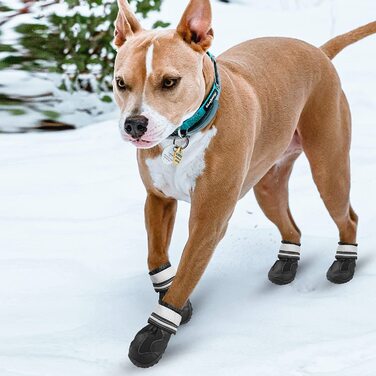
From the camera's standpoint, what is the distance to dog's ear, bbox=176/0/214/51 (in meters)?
2.29

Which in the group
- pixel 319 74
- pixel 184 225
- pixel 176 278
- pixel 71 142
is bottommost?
pixel 71 142

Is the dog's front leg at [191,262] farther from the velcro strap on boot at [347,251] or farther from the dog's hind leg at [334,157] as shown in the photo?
the velcro strap on boot at [347,251]

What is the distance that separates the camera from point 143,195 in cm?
401

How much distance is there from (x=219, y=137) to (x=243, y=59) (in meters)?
0.53

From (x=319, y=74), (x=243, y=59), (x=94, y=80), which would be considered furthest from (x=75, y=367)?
(x=94, y=80)

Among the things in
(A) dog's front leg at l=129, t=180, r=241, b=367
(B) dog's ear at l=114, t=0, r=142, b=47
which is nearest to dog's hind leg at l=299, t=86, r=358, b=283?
(A) dog's front leg at l=129, t=180, r=241, b=367

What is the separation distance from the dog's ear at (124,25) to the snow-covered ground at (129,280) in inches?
41.4

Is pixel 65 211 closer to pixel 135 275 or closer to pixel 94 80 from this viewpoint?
pixel 135 275

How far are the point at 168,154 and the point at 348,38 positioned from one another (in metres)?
1.25

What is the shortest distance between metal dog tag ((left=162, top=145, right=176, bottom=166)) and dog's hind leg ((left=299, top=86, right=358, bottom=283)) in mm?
799

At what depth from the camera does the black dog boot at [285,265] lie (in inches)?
126

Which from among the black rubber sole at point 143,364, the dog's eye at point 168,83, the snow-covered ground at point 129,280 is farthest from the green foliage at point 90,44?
the black rubber sole at point 143,364

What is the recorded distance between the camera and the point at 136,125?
2078 mm

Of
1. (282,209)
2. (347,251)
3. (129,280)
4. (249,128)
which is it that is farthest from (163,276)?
(347,251)
